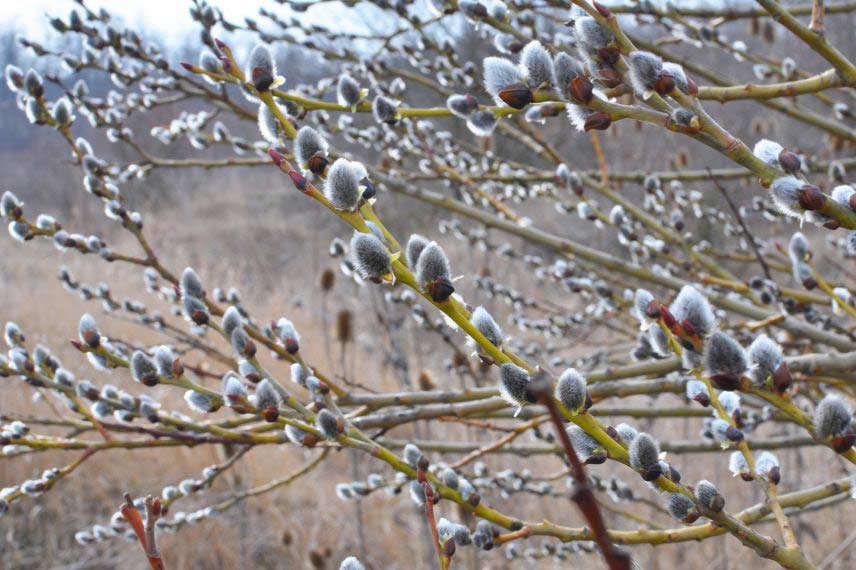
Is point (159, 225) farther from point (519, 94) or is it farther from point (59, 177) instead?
point (519, 94)

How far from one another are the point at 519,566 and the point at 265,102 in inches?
149

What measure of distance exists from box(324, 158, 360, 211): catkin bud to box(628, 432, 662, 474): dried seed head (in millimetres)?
327

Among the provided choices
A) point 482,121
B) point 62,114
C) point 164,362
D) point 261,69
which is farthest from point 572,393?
point 62,114

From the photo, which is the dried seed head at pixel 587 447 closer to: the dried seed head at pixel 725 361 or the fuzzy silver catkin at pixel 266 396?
the dried seed head at pixel 725 361

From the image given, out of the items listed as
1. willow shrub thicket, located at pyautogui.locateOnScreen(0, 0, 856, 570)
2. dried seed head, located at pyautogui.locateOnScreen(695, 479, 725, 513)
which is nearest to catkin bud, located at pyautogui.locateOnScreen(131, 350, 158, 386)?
willow shrub thicket, located at pyautogui.locateOnScreen(0, 0, 856, 570)

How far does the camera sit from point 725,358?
0.57 m

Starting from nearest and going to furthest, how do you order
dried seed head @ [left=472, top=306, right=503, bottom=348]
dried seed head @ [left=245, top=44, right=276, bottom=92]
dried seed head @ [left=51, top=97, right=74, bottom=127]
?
dried seed head @ [left=472, top=306, right=503, bottom=348] < dried seed head @ [left=245, top=44, right=276, bottom=92] < dried seed head @ [left=51, top=97, right=74, bottom=127]

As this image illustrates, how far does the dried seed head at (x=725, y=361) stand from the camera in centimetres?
57

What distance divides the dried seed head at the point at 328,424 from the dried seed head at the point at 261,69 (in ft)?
1.22

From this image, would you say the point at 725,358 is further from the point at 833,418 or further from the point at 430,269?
the point at 430,269

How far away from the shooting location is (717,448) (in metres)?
1.55

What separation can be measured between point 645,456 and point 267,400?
0.46 m

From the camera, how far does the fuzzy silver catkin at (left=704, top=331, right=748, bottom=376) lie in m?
0.57

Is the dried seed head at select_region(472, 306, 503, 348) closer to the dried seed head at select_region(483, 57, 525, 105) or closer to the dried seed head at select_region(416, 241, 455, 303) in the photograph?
the dried seed head at select_region(416, 241, 455, 303)
